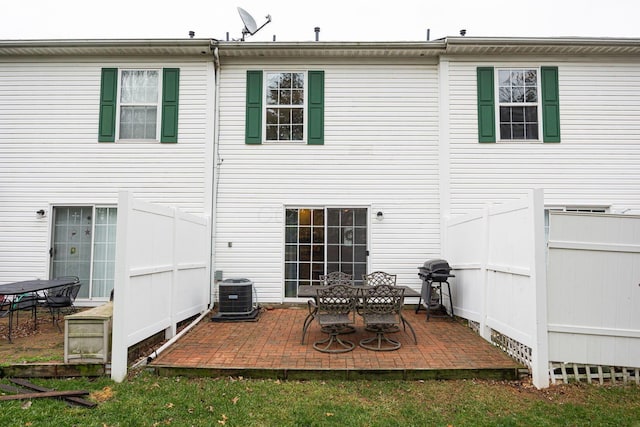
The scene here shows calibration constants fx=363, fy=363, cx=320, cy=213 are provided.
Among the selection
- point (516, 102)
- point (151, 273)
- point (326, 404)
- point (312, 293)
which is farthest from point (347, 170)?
point (326, 404)

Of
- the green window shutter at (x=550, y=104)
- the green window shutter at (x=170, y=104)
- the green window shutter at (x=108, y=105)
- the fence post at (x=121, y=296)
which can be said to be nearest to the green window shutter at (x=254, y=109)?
the green window shutter at (x=170, y=104)

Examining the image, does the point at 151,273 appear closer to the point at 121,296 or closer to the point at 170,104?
the point at 121,296

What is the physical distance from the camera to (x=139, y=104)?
25.7 ft

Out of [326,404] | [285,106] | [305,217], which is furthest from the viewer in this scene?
[285,106]

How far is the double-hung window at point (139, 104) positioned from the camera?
25.5 feet

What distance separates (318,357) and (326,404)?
104 centimetres

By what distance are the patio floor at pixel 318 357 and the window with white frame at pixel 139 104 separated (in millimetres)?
4498

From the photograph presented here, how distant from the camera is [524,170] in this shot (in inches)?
304

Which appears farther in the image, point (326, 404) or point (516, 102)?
point (516, 102)

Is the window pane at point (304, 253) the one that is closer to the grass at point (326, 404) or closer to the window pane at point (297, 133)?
the window pane at point (297, 133)

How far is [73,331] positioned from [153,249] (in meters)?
1.30

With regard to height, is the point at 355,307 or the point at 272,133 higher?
the point at 272,133

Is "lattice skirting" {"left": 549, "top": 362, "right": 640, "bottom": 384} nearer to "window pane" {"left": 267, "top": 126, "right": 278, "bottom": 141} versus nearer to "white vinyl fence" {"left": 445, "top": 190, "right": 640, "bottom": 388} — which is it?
"white vinyl fence" {"left": 445, "top": 190, "right": 640, "bottom": 388}

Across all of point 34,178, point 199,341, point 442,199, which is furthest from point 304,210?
point 34,178
